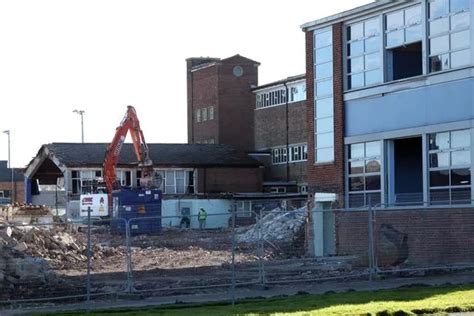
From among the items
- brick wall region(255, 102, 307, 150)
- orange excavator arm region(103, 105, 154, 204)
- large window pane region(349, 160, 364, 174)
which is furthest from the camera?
brick wall region(255, 102, 307, 150)

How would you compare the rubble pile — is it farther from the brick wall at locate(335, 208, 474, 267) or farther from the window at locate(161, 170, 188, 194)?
the window at locate(161, 170, 188, 194)

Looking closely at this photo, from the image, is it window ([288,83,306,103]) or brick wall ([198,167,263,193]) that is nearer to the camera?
window ([288,83,306,103])

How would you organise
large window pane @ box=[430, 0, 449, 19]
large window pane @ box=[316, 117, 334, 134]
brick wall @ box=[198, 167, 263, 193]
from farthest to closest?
brick wall @ box=[198, 167, 263, 193], large window pane @ box=[316, 117, 334, 134], large window pane @ box=[430, 0, 449, 19]

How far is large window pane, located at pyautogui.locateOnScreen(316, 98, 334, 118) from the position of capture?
1469 inches

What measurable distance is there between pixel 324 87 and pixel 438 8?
22.4ft

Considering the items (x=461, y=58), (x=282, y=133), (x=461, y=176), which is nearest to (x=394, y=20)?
(x=461, y=58)

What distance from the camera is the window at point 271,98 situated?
3342 inches

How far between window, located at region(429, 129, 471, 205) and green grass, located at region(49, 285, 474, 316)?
9.77 metres

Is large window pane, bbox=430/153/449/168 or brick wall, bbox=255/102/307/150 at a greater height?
brick wall, bbox=255/102/307/150

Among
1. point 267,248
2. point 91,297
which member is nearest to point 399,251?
point 267,248

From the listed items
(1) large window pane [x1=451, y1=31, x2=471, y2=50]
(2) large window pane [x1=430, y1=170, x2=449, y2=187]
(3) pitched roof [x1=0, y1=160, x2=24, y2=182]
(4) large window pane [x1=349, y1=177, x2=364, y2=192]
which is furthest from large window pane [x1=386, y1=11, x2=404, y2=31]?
(3) pitched roof [x1=0, y1=160, x2=24, y2=182]

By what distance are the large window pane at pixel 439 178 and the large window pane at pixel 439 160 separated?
0.76 feet

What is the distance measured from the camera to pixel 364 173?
35.9 metres

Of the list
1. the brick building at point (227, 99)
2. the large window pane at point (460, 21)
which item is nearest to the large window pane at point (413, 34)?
the large window pane at point (460, 21)
